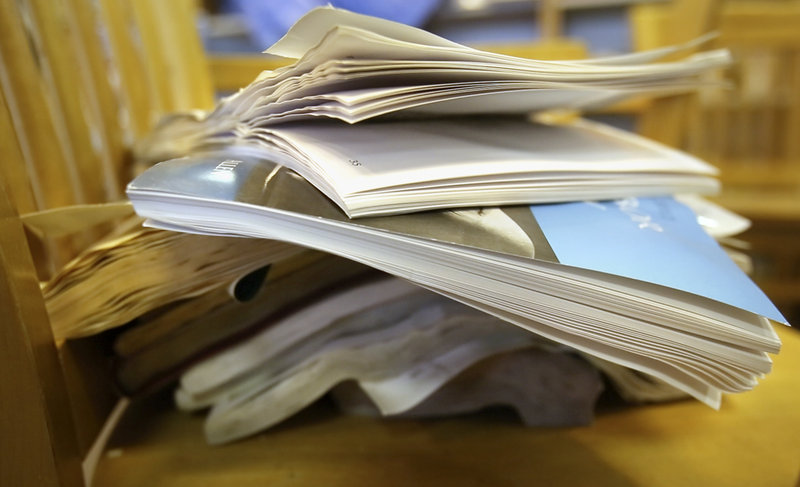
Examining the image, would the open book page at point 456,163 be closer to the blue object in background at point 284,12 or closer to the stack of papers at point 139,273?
the stack of papers at point 139,273

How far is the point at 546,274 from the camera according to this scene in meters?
0.24

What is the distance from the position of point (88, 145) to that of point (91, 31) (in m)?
0.12

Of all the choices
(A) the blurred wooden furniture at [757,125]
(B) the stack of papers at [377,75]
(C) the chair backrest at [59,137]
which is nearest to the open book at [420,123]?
(B) the stack of papers at [377,75]

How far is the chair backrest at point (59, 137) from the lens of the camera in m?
0.26

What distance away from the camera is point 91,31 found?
484 millimetres

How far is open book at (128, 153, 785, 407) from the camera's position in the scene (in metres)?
0.24

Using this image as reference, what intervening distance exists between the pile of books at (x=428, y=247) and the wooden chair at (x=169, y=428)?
0.06 feet

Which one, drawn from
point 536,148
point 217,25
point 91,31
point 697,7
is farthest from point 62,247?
point 217,25

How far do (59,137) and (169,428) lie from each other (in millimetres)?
231

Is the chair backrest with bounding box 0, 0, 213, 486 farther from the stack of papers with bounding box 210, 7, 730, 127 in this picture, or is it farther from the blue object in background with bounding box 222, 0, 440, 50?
the blue object in background with bounding box 222, 0, 440, 50

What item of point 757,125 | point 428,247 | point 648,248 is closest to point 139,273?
point 428,247

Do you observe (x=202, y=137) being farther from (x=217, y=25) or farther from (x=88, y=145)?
(x=217, y=25)

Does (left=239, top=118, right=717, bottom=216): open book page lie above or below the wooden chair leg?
above

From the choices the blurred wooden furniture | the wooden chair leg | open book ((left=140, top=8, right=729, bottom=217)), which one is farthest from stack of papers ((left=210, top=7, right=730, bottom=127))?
the blurred wooden furniture
